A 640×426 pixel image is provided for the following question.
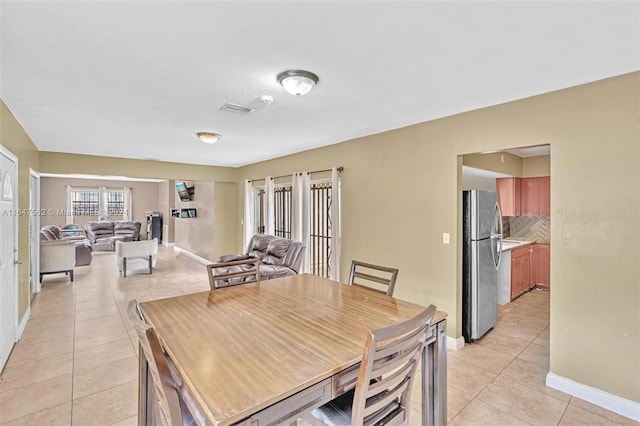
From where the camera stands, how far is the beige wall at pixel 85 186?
32.9ft

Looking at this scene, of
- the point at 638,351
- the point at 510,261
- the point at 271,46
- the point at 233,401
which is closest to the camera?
the point at 233,401

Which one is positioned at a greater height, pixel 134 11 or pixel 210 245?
pixel 134 11

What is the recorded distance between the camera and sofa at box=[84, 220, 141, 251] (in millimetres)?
9648

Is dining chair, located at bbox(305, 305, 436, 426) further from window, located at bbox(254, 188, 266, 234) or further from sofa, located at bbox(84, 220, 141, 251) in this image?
sofa, located at bbox(84, 220, 141, 251)

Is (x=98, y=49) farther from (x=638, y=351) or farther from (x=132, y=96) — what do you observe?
(x=638, y=351)

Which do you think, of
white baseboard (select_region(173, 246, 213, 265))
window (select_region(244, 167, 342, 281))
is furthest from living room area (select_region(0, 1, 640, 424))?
white baseboard (select_region(173, 246, 213, 265))

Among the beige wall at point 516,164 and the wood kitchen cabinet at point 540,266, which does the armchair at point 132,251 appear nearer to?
the beige wall at point 516,164

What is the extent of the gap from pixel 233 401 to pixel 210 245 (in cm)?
689

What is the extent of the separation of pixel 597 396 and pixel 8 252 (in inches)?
207

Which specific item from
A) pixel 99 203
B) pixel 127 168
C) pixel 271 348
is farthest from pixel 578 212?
pixel 99 203

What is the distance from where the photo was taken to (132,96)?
262 centimetres

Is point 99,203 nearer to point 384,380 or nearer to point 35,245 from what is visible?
point 35,245

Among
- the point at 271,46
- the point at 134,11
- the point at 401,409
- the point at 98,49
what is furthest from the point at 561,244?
the point at 98,49

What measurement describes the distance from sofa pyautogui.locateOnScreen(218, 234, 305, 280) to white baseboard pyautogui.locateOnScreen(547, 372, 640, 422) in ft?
10.0
